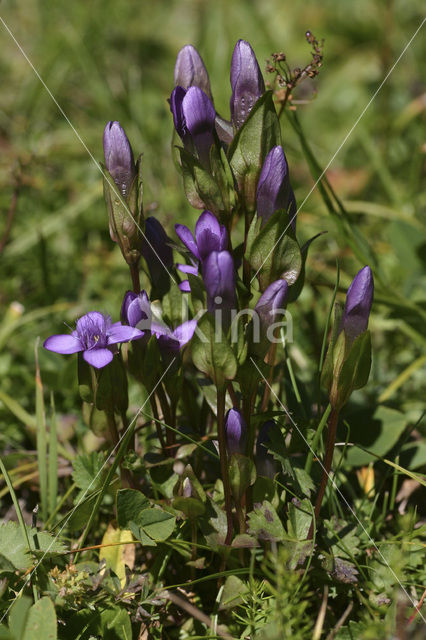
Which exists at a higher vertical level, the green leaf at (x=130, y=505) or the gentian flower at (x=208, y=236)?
the gentian flower at (x=208, y=236)

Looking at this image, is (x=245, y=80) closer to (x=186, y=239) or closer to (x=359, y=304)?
(x=186, y=239)

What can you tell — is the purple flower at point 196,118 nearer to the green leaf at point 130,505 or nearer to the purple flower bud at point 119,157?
the purple flower bud at point 119,157

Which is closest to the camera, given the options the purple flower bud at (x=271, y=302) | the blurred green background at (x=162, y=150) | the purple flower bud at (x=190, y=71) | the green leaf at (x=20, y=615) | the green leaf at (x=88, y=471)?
the green leaf at (x=20, y=615)

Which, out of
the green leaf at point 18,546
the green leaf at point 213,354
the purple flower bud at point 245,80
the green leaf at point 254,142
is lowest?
the green leaf at point 18,546

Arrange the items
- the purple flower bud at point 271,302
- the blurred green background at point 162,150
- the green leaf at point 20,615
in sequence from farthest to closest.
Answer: the blurred green background at point 162,150 → the purple flower bud at point 271,302 → the green leaf at point 20,615

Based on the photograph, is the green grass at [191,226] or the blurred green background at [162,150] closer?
the green grass at [191,226]

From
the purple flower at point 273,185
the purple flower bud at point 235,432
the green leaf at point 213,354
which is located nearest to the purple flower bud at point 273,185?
the purple flower at point 273,185

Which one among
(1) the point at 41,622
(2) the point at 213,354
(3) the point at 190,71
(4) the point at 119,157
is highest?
(3) the point at 190,71

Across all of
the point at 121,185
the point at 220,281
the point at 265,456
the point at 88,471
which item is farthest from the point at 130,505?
the point at 121,185
